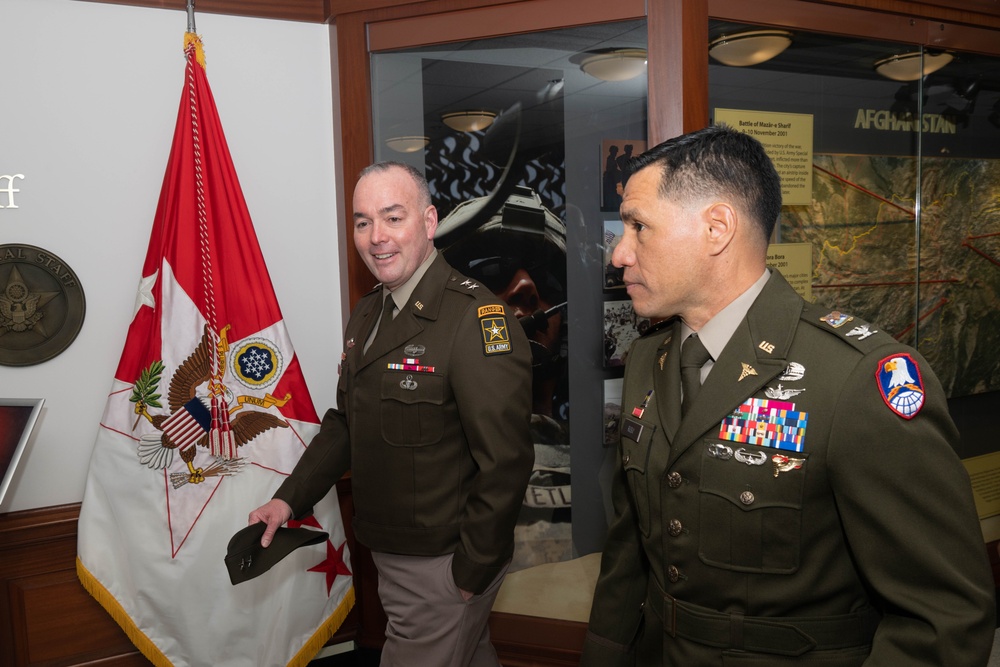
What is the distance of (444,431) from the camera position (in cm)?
191

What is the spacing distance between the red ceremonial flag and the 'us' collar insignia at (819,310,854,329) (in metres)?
1.87

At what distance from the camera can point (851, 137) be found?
9.01 ft

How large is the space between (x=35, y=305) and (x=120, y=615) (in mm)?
1051

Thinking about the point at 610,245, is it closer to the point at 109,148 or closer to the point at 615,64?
the point at 615,64

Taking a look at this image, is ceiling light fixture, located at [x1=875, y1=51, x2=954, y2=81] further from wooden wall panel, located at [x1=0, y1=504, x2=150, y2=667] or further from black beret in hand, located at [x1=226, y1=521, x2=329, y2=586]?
wooden wall panel, located at [x1=0, y1=504, x2=150, y2=667]

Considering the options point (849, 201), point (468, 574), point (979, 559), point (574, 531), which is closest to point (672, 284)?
point (979, 559)

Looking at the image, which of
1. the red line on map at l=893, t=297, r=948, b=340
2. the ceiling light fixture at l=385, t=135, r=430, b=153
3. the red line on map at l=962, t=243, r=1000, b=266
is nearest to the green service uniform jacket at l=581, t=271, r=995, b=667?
the ceiling light fixture at l=385, t=135, r=430, b=153

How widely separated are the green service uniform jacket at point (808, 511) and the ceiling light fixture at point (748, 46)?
4.72ft

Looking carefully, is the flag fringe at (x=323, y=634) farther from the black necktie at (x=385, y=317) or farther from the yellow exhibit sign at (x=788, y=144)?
the yellow exhibit sign at (x=788, y=144)

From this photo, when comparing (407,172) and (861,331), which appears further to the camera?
(407,172)

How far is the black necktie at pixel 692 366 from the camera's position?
125cm

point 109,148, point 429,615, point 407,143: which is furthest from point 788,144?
point 109,148

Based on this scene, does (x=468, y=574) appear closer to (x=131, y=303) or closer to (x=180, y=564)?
(x=180, y=564)

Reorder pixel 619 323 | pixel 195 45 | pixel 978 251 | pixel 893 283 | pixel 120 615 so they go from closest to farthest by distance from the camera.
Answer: pixel 120 615, pixel 195 45, pixel 619 323, pixel 893 283, pixel 978 251
